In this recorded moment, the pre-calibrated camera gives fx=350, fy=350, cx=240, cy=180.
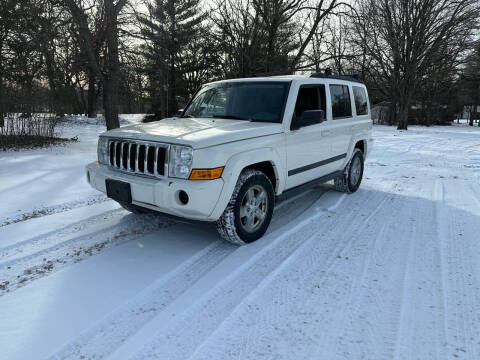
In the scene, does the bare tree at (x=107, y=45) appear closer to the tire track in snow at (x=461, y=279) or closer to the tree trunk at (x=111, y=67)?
the tree trunk at (x=111, y=67)

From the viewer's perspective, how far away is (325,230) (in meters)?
4.26

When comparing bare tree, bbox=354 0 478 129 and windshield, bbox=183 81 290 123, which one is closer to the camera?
windshield, bbox=183 81 290 123

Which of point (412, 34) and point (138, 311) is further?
point (412, 34)

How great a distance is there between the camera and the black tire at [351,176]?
5902 mm

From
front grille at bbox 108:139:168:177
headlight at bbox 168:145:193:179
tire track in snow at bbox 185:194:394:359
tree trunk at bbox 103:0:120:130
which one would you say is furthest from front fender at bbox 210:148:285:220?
tree trunk at bbox 103:0:120:130

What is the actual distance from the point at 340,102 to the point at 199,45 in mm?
24860

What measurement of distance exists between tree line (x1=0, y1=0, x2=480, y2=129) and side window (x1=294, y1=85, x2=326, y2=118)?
7443mm

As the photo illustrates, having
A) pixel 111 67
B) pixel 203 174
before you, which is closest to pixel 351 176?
pixel 203 174

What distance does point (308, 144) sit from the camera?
15.0 feet

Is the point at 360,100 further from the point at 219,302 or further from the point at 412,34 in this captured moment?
the point at 412,34

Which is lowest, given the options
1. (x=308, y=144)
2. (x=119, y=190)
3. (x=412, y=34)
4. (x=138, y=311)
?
(x=138, y=311)

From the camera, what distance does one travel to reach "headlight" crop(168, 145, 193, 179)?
10.7ft

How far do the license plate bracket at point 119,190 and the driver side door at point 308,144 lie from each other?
1.86 meters

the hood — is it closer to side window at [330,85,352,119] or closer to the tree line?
side window at [330,85,352,119]
